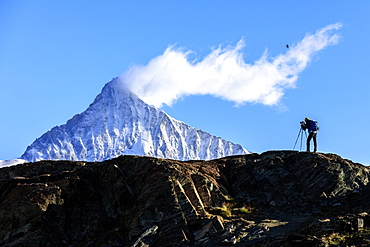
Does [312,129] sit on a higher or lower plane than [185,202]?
higher

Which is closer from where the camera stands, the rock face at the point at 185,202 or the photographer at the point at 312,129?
the rock face at the point at 185,202

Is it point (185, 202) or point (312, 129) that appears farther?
point (312, 129)

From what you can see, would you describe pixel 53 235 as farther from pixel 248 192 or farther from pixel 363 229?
pixel 363 229

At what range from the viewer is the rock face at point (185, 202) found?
80.1 feet

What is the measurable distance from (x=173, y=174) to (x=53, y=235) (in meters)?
8.92

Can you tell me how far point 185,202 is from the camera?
27.1 meters

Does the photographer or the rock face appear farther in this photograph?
the photographer

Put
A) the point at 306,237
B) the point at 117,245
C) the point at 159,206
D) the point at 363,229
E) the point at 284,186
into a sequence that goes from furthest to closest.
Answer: the point at 284,186 → the point at 159,206 → the point at 117,245 → the point at 363,229 → the point at 306,237

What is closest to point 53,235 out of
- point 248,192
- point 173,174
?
point 173,174

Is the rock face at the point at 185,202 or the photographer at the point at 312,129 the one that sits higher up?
the photographer at the point at 312,129

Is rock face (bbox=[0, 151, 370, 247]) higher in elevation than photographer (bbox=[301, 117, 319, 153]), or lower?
lower

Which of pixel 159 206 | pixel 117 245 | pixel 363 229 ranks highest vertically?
pixel 159 206

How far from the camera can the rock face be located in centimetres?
2441

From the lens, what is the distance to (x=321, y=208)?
2836 cm
